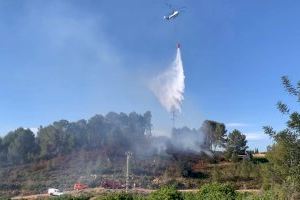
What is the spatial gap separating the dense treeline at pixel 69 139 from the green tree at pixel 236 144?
1517 cm

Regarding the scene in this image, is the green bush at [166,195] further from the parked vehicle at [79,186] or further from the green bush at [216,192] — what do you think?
the parked vehicle at [79,186]

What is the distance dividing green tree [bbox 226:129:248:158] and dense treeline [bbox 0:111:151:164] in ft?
49.8

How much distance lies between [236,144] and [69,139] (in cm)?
2783

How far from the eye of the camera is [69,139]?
78.5 metres

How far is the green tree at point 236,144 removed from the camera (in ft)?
228

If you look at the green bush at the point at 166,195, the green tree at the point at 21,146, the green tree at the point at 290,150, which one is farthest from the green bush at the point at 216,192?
the green tree at the point at 21,146

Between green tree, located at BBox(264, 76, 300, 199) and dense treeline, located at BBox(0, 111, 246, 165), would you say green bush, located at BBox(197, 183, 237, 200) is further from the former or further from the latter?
dense treeline, located at BBox(0, 111, 246, 165)

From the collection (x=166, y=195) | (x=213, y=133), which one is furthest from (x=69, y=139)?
(x=166, y=195)

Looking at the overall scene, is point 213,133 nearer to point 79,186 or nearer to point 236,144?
point 236,144

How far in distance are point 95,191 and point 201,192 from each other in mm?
18737

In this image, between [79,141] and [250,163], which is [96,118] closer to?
[79,141]

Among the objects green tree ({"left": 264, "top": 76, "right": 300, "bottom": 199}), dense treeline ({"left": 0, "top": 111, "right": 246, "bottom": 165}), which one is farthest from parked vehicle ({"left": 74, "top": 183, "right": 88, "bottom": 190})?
green tree ({"left": 264, "top": 76, "right": 300, "bottom": 199})

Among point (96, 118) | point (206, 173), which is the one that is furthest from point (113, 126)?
point (206, 173)

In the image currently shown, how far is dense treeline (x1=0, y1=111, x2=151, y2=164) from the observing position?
252ft
